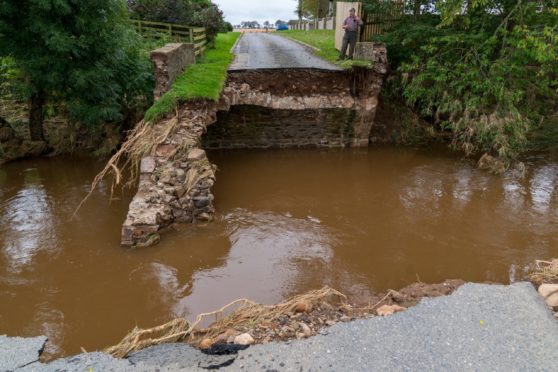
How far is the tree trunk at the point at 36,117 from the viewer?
12.8m

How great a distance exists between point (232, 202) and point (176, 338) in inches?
200

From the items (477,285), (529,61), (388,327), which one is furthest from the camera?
(529,61)

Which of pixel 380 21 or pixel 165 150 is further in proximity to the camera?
A: pixel 380 21

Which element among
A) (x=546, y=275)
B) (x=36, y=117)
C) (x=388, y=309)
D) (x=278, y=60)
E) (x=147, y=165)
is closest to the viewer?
(x=388, y=309)

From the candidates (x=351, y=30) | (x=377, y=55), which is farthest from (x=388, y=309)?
(x=351, y=30)

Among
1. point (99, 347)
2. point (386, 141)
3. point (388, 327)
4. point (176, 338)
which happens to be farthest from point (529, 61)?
point (99, 347)

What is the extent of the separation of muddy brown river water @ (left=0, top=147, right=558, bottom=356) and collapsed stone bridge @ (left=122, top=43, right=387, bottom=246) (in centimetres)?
61

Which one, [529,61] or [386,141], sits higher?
[529,61]

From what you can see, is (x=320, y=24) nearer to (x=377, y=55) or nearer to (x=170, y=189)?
(x=377, y=55)

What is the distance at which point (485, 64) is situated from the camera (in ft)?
37.4

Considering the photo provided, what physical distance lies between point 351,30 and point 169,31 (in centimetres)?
836

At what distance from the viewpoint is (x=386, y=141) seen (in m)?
Result: 15.0

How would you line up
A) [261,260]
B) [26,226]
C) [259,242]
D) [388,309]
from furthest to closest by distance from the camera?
[26,226] < [259,242] < [261,260] < [388,309]

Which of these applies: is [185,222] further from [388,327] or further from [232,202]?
[388,327]
